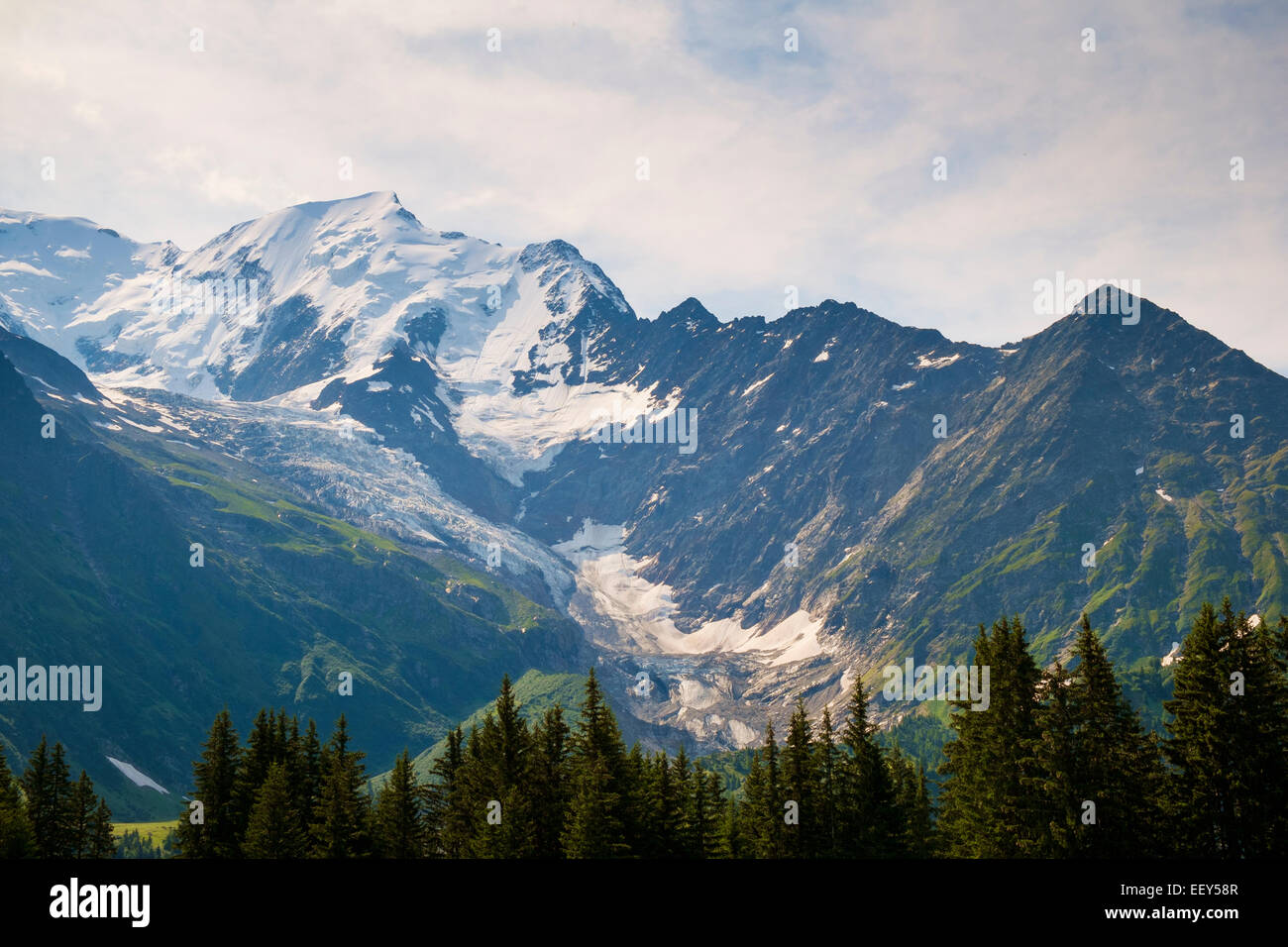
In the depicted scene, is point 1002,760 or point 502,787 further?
point 502,787

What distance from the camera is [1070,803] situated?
55406mm

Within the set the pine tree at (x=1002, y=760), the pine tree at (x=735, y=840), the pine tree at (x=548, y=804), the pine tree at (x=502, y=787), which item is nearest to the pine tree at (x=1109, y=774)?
the pine tree at (x=1002, y=760)

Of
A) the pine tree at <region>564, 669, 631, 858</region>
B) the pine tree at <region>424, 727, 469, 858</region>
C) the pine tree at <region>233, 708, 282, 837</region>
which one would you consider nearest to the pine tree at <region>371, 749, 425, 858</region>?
the pine tree at <region>424, 727, 469, 858</region>

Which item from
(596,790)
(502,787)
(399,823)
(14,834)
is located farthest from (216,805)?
(596,790)

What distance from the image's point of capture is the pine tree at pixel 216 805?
8019 cm

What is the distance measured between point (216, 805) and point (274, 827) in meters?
11.5

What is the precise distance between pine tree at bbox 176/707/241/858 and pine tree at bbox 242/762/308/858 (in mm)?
5477

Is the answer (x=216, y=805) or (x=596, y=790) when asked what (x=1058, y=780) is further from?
(x=216, y=805)

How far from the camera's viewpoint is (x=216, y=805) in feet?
271

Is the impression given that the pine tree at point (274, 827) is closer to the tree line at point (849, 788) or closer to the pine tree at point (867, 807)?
the tree line at point (849, 788)

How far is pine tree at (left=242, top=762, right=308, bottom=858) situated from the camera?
73062mm
